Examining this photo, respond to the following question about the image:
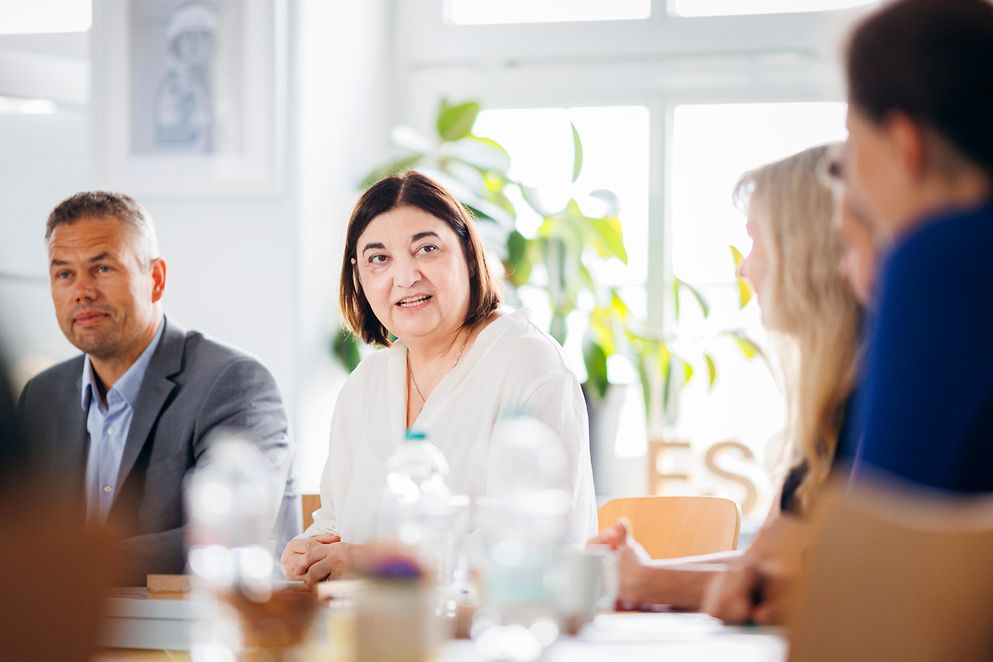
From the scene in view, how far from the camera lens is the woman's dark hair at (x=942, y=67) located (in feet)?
3.76

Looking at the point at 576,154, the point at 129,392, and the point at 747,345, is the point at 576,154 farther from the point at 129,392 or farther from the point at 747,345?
the point at 129,392

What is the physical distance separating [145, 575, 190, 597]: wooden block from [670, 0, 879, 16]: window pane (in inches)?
133

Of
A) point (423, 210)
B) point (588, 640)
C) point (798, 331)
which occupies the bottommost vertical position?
point (588, 640)

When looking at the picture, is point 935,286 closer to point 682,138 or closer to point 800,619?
point 800,619

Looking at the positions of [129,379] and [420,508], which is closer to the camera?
[420,508]

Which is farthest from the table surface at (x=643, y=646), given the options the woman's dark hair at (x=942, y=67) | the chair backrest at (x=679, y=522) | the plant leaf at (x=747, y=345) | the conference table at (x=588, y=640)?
the plant leaf at (x=747, y=345)

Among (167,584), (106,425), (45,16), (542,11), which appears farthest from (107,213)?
(542,11)

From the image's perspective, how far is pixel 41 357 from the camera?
159 inches

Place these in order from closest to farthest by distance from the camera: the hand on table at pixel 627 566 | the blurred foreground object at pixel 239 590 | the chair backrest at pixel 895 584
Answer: the chair backrest at pixel 895 584
the blurred foreground object at pixel 239 590
the hand on table at pixel 627 566

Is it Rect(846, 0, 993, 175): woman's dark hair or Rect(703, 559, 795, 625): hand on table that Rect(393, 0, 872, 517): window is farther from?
Rect(846, 0, 993, 175): woman's dark hair

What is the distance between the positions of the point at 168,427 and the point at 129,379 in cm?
19

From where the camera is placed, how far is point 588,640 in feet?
4.74

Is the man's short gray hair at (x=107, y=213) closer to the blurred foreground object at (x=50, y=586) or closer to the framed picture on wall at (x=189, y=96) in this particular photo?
the framed picture on wall at (x=189, y=96)

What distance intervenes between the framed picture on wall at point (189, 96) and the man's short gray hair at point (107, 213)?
1.19 m
